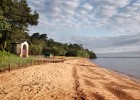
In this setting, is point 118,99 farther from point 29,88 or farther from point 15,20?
point 15,20

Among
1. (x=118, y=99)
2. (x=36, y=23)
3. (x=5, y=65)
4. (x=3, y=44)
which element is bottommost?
(x=118, y=99)

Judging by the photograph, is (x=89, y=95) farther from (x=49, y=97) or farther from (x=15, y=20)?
(x=15, y=20)

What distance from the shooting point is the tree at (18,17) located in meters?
59.0

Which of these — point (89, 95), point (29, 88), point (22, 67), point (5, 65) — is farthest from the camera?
point (22, 67)

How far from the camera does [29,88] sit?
2014 cm

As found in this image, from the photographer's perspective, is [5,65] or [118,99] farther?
[5,65]

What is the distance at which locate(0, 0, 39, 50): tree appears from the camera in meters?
59.0

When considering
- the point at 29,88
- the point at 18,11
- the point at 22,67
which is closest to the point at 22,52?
the point at 18,11

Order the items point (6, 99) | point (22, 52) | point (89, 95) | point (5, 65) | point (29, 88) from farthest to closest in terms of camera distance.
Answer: point (22, 52), point (5, 65), point (29, 88), point (89, 95), point (6, 99)

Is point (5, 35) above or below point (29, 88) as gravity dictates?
above

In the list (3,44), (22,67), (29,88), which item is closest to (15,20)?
(3,44)

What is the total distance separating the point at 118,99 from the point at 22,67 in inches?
785

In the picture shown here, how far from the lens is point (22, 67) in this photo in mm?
35969

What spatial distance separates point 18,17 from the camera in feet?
198
